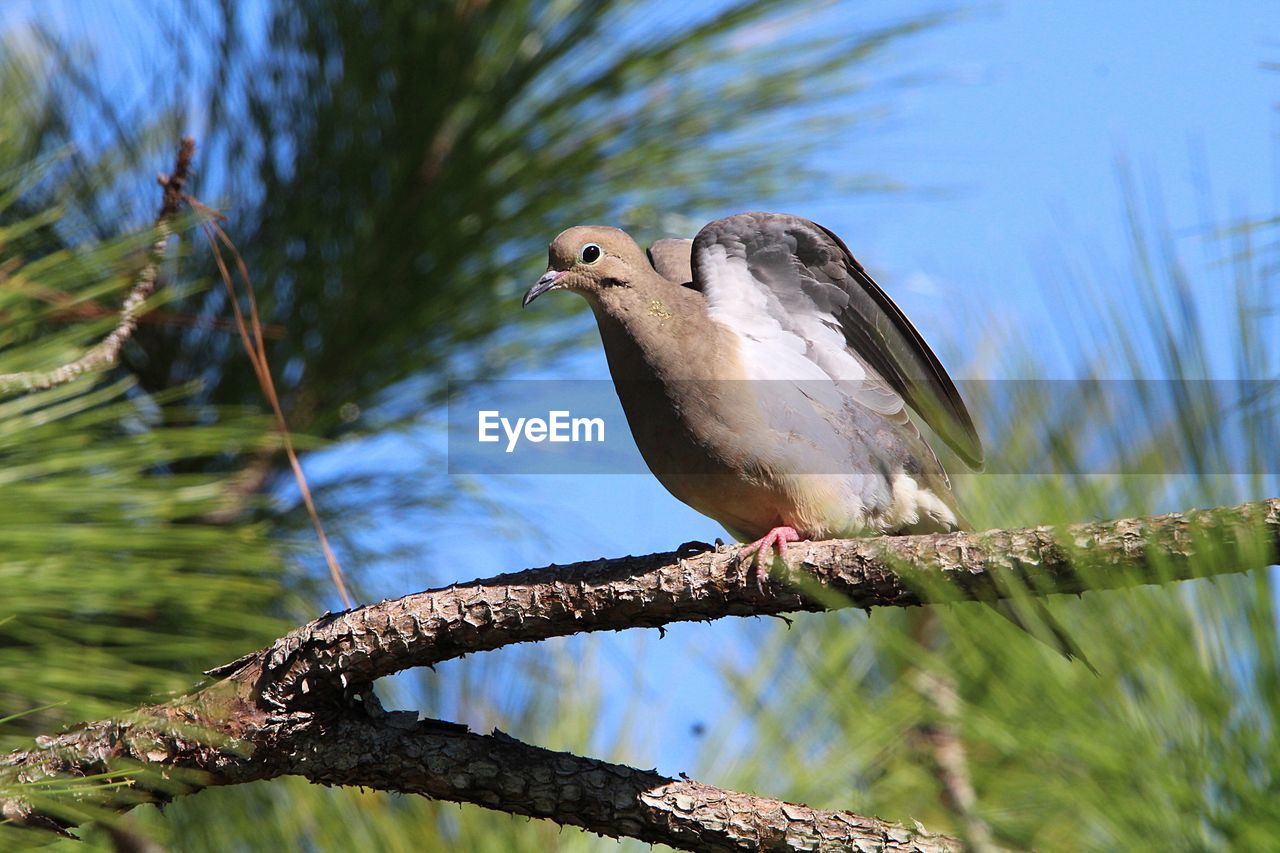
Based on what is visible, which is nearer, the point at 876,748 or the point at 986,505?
the point at 986,505

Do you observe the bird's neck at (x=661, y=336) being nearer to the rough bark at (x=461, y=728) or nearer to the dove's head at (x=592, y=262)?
the dove's head at (x=592, y=262)

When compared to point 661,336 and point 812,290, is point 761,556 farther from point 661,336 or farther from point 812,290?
point 812,290

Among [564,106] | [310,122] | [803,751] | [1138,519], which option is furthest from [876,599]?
[310,122]

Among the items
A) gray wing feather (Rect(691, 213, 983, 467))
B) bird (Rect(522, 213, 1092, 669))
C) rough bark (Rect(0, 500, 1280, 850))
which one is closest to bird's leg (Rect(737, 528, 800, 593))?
rough bark (Rect(0, 500, 1280, 850))

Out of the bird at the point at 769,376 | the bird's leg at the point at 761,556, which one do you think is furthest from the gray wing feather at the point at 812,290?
the bird's leg at the point at 761,556

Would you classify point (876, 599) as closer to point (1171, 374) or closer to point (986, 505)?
point (986, 505)

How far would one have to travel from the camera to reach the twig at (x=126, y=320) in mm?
1771

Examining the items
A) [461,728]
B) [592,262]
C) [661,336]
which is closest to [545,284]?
[592,262]

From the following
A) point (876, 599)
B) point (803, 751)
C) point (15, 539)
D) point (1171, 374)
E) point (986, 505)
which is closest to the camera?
point (1171, 374)

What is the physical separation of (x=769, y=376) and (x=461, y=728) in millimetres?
1025

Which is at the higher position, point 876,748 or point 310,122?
point 310,122

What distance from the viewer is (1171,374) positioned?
93cm

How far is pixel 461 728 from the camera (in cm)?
163

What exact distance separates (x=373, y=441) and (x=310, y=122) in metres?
0.68
